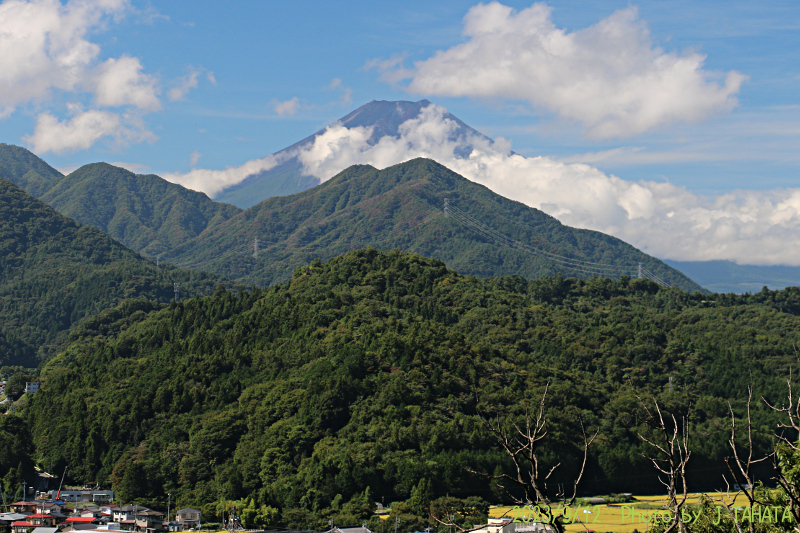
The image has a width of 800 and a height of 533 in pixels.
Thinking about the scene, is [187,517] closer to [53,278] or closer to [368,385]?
[368,385]

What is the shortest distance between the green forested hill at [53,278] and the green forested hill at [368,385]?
30.2 meters

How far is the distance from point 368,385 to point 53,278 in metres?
99.2

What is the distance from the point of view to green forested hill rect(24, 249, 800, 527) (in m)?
59.6

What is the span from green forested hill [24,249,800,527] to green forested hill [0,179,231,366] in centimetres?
3015

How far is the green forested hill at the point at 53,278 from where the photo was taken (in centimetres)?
13650

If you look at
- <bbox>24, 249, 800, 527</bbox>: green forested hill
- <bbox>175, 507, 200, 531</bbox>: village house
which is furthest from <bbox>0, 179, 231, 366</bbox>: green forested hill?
<bbox>175, 507, 200, 531</bbox>: village house

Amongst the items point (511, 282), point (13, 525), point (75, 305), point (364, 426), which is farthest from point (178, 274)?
point (13, 525)

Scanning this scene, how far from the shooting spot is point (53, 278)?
492ft

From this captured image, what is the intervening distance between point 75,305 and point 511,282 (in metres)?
72.2

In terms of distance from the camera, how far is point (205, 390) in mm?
74062

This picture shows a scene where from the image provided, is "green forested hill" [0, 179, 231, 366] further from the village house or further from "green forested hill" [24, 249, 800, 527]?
the village house

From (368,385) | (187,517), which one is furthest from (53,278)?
(187,517)

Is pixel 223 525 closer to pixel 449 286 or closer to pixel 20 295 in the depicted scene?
pixel 449 286

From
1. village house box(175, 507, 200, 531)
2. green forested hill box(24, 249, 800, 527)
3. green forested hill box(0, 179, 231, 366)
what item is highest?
green forested hill box(0, 179, 231, 366)
